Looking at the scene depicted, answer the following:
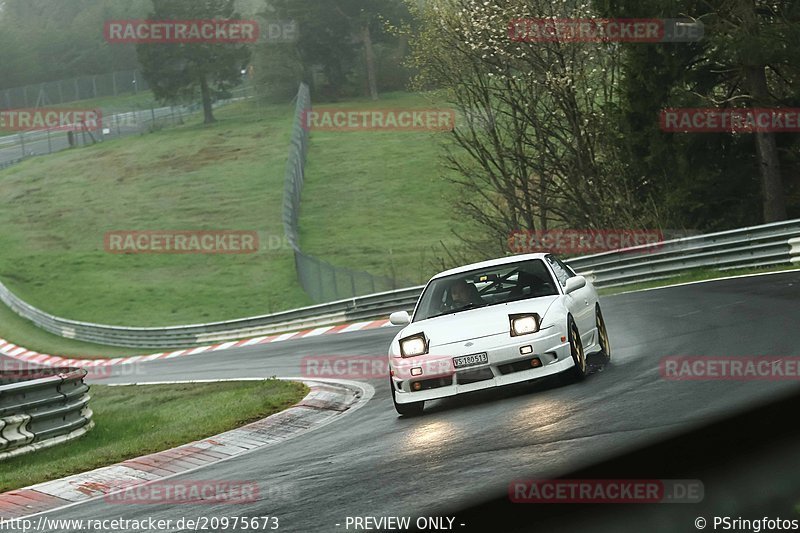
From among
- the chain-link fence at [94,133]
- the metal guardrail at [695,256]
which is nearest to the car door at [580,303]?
the metal guardrail at [695,256]

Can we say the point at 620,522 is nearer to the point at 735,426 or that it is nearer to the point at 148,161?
the point at 735,426

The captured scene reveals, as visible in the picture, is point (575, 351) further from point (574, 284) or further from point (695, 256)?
point (695, 256)

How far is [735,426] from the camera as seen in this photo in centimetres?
145

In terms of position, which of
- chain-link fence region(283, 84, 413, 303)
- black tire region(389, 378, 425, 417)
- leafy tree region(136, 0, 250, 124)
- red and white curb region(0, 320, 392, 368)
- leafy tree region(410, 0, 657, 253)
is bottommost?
red and white curb region(0, 320, 392, 368)

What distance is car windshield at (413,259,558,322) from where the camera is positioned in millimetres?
11391

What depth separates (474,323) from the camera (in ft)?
34.7

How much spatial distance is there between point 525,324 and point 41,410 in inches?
211

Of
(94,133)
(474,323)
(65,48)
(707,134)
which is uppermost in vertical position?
(65,48)

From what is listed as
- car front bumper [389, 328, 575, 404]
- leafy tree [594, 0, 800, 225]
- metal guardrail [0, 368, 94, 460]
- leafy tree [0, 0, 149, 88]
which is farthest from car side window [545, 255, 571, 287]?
leafy tree [0, 0, 149, 88]

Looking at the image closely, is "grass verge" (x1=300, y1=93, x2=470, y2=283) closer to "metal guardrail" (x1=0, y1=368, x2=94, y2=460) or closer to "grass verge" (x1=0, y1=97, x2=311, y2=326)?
"grass verge" (x1=0, y1=97, x2=311, y2=326)

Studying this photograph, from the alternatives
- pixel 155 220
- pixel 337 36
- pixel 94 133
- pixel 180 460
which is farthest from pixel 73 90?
pixel 180 460

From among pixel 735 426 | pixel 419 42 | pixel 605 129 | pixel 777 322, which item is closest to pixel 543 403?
pixel 777 322

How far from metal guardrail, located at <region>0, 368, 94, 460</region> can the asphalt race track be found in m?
2.94

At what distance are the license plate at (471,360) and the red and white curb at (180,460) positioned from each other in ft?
6.32
